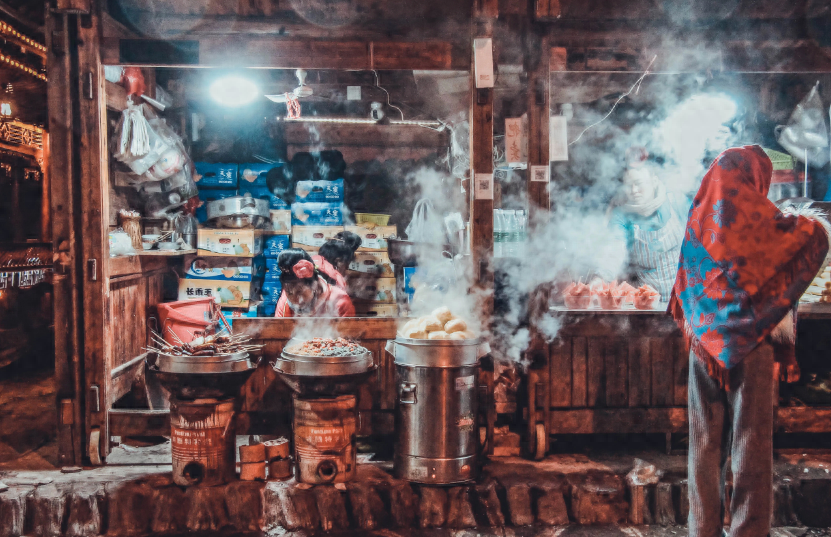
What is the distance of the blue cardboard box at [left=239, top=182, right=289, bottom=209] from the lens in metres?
8.88

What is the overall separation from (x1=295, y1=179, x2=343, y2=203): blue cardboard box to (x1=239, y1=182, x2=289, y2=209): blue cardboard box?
0.99ft

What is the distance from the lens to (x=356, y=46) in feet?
17.9

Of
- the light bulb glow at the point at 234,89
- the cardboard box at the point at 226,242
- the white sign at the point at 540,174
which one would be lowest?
the cardboard box at the point at 226,242

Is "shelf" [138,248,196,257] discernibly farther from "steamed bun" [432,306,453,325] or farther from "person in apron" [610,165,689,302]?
"person in apron" [610,165,689,302]

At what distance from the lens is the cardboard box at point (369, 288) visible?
8.84 m

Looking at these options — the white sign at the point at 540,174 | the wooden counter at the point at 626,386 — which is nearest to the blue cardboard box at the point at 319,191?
the white sign at the point at 540,174

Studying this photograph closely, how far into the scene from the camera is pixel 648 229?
26.1 ft

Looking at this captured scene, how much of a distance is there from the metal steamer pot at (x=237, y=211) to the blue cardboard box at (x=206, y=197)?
0.12 meters

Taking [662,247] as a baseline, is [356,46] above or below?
above

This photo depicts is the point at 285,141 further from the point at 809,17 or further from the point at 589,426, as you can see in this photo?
the point at 809,17

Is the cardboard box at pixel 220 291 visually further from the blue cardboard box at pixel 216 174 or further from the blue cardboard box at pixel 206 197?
the blue cardboard box at pixel 216 174

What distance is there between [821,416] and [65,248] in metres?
7.84

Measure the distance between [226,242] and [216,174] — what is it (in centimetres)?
120

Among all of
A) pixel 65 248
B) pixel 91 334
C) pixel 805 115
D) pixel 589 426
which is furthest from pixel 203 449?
pixel 805 115
